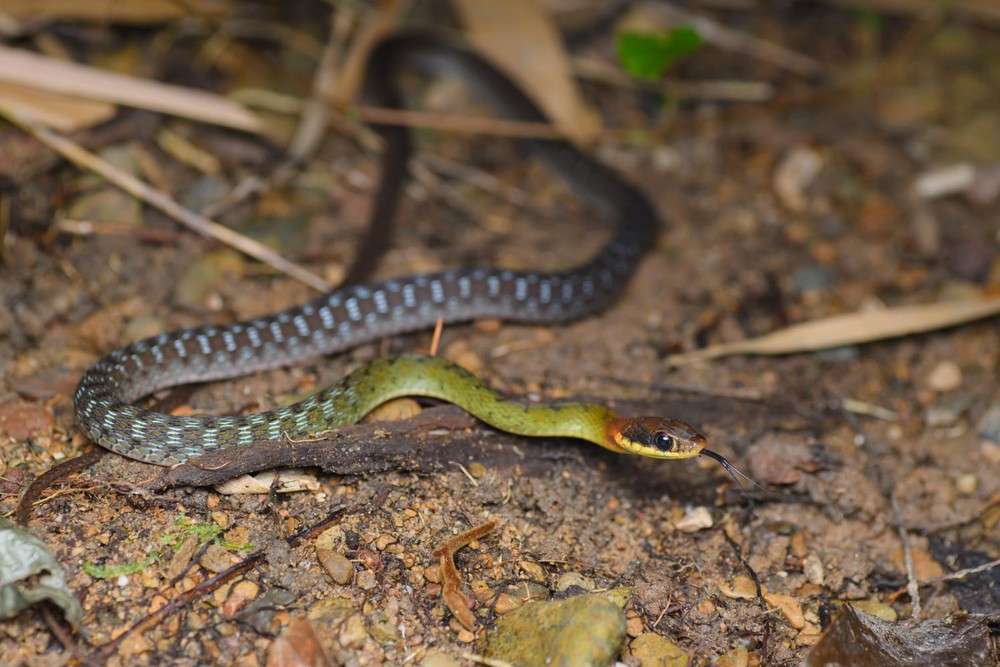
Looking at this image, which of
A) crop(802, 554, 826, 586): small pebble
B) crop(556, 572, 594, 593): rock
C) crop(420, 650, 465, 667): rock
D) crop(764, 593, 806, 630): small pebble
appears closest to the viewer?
crop(420, 650, 465, 667): rock

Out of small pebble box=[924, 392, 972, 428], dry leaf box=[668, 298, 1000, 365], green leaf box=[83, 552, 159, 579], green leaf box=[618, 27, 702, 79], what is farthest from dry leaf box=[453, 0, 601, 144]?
green leaf box=[83, 552, 159, 579]

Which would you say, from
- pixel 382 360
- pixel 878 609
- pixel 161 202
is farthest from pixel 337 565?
pixel 161 202

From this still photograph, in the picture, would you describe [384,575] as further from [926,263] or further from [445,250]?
[926,263]

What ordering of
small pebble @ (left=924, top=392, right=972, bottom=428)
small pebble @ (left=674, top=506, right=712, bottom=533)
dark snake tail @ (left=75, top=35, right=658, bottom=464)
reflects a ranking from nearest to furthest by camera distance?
1. dark snake tail @ (left=75, top=35, right=658, bottom=464)
2. small pebble @ (left=674, top=506, right=712, bottom=533)
3. small pebble @ (left=924, top=392, right=972, bottom=428)

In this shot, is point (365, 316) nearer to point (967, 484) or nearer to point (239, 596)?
point (239, 596)

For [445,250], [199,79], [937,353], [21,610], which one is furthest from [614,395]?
[199,79]

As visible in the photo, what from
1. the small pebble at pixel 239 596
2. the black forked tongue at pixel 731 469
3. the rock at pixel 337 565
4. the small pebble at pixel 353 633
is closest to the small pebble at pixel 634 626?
the black forked tongue at pixel 731 469

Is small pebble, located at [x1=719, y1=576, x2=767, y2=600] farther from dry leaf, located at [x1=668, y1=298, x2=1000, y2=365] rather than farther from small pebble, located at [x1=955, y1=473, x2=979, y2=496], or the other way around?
dry leaf, located at [x1=668, y1=298, x2=1000, y2=365]
